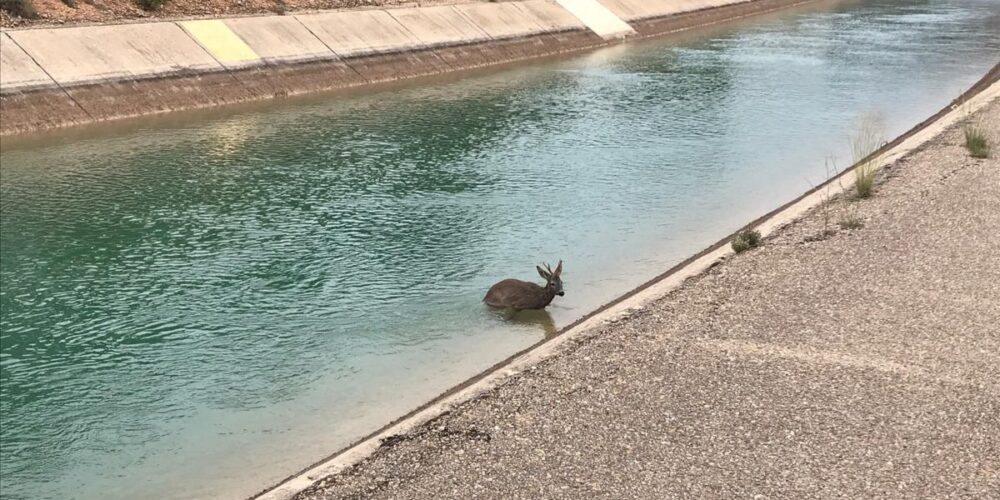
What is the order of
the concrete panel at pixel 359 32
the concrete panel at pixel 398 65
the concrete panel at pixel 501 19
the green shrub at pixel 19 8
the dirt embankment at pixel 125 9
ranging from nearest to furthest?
1. the green shrub at pixel 19 8
2. the dirt embankment at pixel 125 9
3. the concrete panel at pixel 398 65
4. the concrete panel at pixel 359 32
5. the concrete panel at pixel 501 19

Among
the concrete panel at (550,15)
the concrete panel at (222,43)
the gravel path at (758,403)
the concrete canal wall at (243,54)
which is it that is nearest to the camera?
the gravel path at (758,403)

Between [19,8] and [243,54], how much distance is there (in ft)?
21.9

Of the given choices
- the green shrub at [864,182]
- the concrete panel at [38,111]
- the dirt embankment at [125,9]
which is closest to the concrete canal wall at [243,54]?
the concrete panel at [38,111]

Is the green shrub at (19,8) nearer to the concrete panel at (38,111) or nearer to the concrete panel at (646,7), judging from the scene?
the concrete panel at (38,111)

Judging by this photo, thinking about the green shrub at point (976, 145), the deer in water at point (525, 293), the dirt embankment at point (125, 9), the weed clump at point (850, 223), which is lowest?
the dirt embankment at point (125, 9)

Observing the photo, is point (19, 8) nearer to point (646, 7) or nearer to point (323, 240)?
point (323, 240)

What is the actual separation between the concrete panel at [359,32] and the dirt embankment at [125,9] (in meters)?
1.62

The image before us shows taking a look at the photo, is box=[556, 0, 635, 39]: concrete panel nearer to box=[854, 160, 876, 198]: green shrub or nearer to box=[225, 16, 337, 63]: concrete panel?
box=[225, 16, 337, 63]: concrete panel

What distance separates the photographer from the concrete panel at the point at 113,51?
30359mm

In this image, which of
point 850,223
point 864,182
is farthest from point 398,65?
point 850,223

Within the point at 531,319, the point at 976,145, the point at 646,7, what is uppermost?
the point at 976,145

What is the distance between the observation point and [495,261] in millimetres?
16797

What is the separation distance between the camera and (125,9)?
121 feet

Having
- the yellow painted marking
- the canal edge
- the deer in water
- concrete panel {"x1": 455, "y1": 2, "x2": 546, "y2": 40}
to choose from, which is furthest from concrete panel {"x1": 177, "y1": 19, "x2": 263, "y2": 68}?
the deer in water
